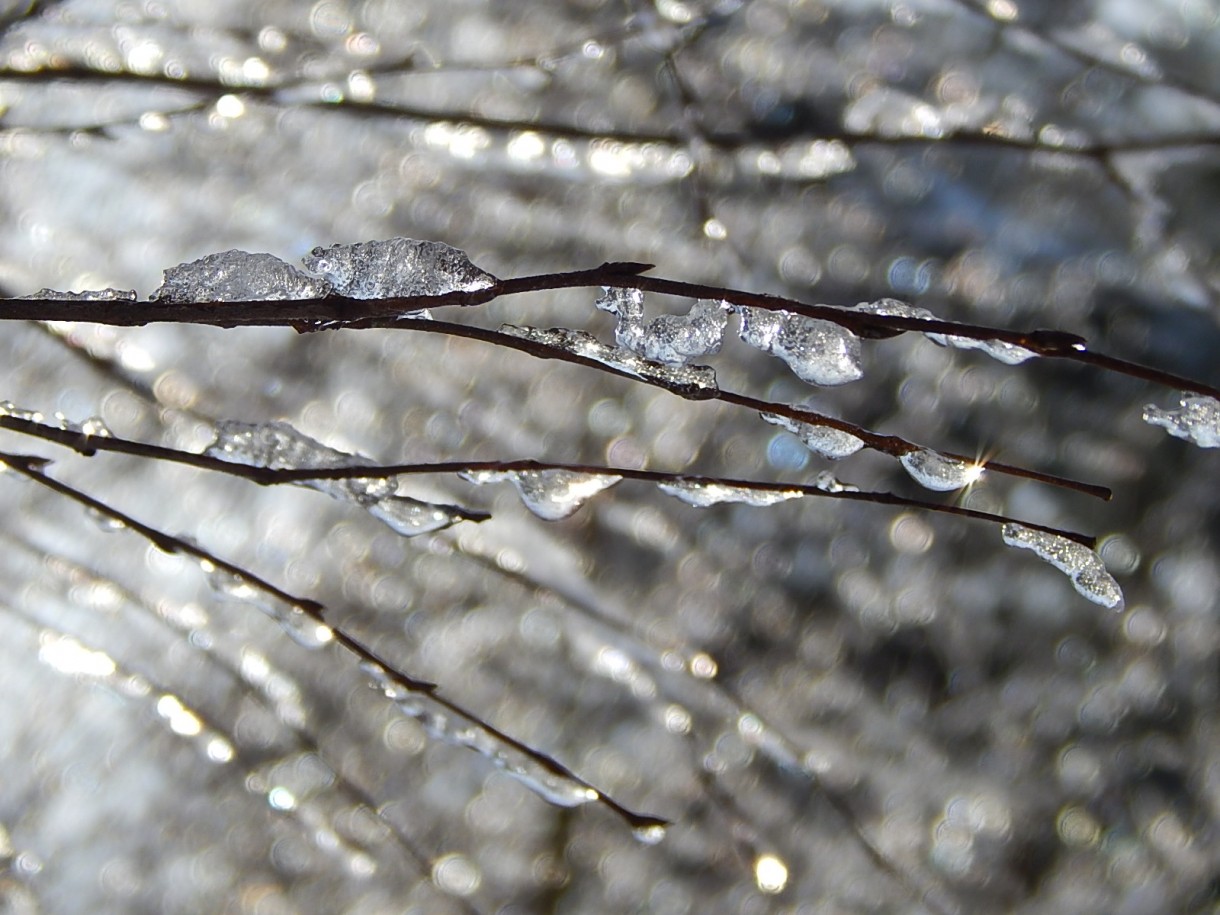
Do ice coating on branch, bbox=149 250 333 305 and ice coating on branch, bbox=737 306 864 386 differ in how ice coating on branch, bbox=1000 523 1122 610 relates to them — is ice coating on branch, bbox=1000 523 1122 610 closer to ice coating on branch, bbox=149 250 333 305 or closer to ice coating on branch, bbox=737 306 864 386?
ice coating on branch, bbox=737 306 864 386

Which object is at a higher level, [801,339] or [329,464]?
[801,339]

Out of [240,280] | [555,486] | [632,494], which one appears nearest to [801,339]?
[555,486]

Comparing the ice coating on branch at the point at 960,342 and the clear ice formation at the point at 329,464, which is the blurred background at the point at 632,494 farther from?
the ice coating on branch at the point at 960,342

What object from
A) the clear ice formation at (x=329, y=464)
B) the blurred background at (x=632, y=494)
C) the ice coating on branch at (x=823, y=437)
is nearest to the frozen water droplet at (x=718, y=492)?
the ice coating on branch at (x=823, y=437)

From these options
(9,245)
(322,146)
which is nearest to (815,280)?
(322,146)

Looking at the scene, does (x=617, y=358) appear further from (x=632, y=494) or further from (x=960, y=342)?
(x=632, y=494)

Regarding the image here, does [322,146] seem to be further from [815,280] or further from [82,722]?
[82,722]
